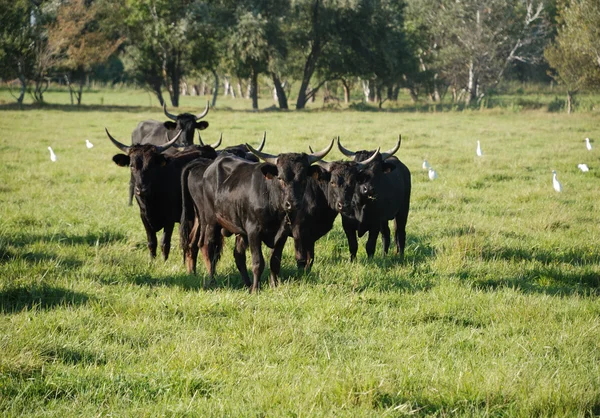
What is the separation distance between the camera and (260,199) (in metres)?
7.01

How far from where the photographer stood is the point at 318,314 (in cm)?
586

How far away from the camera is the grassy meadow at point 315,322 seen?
4.23m

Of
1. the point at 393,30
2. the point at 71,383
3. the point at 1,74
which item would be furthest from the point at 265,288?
the point at 393,30

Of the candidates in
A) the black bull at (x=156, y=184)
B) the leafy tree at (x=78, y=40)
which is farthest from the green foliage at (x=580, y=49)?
the black bull at (x=156, y=184)

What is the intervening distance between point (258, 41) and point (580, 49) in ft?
59.5

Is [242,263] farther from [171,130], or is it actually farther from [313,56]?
[313,56]

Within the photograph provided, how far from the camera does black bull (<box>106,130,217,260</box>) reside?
8.25 m

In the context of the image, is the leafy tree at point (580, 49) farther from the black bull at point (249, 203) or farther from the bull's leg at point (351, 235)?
the black bull at point (249, 203)

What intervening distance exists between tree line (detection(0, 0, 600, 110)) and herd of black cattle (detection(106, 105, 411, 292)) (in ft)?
101

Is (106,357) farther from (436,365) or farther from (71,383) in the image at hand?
(436,365)

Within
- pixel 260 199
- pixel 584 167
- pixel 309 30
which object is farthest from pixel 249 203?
pixel 309 30

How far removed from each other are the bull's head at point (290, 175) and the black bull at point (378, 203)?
1.21 m

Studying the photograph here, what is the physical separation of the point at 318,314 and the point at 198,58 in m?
39.7

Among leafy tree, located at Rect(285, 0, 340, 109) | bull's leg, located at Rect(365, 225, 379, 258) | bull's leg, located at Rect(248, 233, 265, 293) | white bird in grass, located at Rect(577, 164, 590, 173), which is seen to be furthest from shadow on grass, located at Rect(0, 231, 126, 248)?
leafy tree, located at Rect(285, 0, 340, 109)
